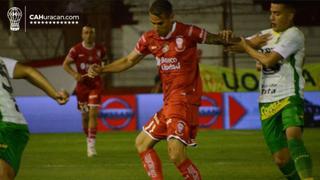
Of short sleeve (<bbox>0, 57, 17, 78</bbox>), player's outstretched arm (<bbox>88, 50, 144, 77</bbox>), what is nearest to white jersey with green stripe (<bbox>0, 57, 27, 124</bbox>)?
short sleeve (<bbox>0, 57, 17, 78</bbox>)

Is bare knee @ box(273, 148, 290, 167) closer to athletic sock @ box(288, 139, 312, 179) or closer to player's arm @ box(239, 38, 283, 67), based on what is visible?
athletic sock @ box(288, 139, 312, 179)

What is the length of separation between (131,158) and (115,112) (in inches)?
282

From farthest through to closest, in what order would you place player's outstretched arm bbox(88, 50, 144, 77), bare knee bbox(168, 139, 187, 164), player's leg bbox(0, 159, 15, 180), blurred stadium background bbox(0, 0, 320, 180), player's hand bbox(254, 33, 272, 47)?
blurred stadium background bbox(0, 0, 320, 180)
player's outstretched arm bbox(88, 50, 144, 77)
player's hand bbox(254, 33, 272, 47)
bare knee bbox(168, 139, 187, 164)
player's leg bbox(0, 159, 15, 180)

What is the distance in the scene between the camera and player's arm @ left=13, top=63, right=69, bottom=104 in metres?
7.62

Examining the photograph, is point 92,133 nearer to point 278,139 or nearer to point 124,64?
point 124,64

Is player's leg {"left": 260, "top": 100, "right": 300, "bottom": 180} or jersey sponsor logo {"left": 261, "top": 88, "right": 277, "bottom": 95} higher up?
jersey sponsor logo {"left": 261, "top": 88, "right": 277, "bottom": 95}

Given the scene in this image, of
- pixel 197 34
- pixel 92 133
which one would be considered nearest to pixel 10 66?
pixel 197 34

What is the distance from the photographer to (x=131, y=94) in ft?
76.7

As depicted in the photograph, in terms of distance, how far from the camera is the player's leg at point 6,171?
7469 millimetres

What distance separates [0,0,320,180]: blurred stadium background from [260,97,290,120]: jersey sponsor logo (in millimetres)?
2347

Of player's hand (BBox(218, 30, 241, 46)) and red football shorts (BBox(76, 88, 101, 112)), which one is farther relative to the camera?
red football shorts (BBox(76, 88, 101, 112))

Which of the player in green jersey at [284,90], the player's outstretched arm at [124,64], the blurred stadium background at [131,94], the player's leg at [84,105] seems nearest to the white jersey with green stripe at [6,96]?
the player's outstretched arm at [124,64]

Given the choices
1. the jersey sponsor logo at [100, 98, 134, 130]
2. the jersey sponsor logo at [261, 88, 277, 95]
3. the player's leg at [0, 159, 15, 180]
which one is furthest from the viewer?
the jersey sponsor logo at [100, 98, 134, 130]

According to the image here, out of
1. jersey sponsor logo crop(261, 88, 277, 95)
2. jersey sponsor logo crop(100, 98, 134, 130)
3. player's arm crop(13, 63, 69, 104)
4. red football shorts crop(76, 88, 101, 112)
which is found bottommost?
jersey sponsor logo crop(100, 98, 134, 130)
